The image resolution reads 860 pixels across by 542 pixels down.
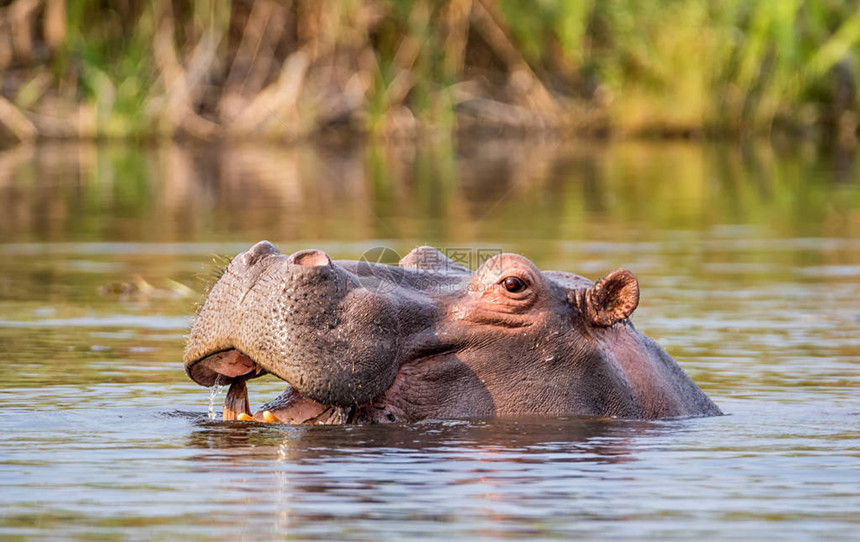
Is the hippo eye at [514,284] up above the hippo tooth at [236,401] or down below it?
above

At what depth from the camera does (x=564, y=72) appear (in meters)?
33.6

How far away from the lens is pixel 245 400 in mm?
7086

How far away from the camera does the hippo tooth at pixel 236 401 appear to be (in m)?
7.00

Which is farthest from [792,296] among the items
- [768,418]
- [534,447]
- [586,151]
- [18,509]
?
[586,151]

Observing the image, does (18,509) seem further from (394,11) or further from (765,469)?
(394,11)

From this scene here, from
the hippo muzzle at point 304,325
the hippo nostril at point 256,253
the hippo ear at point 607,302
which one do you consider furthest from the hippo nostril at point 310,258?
the hippo ear at point 607,302

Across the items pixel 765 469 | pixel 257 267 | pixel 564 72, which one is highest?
pixel 564 72

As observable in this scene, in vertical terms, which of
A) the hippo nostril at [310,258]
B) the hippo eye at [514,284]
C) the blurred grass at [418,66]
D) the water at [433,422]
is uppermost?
the blurred grass at [418,66]

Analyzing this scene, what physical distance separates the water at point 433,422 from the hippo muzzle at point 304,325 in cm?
29

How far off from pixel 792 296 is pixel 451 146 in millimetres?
18653

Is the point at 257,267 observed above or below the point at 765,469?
above

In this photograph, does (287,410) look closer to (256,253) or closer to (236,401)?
(236,401)

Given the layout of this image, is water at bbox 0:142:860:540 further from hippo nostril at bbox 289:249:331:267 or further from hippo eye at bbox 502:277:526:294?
hippo nostril at bbox 289:249:331:267

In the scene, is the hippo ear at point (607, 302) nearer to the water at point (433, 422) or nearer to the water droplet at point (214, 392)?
the water at point (433, 422)
